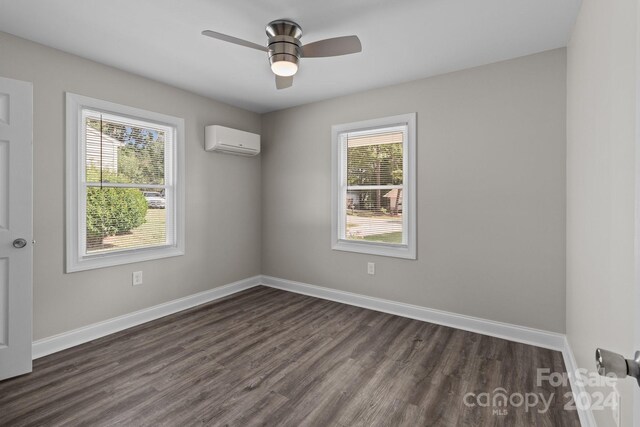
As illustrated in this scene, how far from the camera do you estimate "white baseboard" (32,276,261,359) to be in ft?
8.53

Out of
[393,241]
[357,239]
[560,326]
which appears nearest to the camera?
[560,326]

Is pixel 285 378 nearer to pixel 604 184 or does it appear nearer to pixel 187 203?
pixel 604 184

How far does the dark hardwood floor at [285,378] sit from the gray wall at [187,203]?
40 centimetres

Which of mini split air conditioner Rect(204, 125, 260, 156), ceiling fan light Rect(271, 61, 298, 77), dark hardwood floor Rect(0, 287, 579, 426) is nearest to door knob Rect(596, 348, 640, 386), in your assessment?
dark hardwood floor Rect(0, 287, 579, 426)

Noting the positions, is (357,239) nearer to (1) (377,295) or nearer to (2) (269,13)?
(1) (377,295)

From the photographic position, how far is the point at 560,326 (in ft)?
8.71

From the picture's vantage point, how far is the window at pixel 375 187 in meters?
3.42

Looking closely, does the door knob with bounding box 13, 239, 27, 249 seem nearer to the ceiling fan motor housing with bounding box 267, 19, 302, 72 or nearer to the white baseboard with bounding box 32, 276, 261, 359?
the white baseboard with bounding box 32, 276, 261, 359

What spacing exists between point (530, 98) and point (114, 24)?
133 inches

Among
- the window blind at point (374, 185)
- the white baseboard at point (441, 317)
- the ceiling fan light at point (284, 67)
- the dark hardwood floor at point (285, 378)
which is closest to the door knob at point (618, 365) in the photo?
the dark hardwood floor at point (285, 378)

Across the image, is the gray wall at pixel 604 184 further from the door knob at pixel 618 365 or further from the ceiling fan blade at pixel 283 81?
the ceiling fan blade at pixel 283 81

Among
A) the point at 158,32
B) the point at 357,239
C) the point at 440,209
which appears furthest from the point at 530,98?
the point at 158,32

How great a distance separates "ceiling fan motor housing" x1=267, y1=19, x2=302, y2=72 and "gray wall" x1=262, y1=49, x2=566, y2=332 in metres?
1.54

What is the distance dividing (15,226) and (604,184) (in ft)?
11.7
